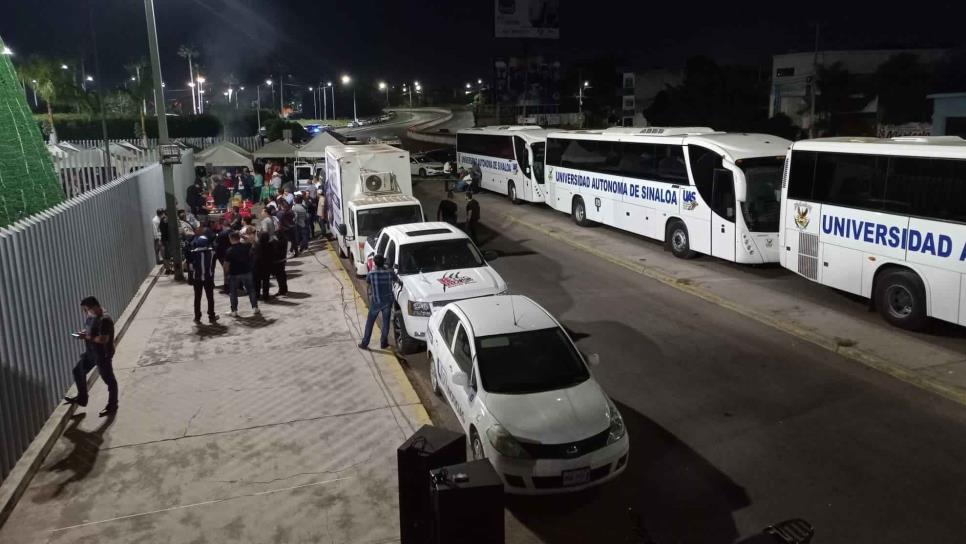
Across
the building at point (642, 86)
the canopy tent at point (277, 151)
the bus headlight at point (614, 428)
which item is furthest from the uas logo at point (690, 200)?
the building at point (642, 86)

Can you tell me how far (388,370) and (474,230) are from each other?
A: 10.3 metres

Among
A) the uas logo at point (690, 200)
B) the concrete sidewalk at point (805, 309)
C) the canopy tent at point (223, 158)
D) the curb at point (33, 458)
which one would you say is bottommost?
the curb at point (33, 458)

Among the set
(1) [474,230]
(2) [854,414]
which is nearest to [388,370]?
(2) [854,414]

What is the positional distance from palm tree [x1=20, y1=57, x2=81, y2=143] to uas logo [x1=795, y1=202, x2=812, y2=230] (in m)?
59.7

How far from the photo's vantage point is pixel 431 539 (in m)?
5.50

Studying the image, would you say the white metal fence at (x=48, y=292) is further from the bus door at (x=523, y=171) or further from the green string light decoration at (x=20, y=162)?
the bus door at (x=523, y=171)

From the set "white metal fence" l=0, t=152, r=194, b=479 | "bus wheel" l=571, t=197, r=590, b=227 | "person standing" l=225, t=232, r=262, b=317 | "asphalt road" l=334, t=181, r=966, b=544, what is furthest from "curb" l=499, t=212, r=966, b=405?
"white metal fence" l=0, t=152, r=194, b=479

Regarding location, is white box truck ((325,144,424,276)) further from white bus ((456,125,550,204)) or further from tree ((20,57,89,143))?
tree ((20,57,89,143))

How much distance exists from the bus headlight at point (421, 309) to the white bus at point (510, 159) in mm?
17147

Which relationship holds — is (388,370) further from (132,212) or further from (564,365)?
(132,212)

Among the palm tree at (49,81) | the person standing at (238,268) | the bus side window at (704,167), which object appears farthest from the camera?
the palm tree at (49,81)

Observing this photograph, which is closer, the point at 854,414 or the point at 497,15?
the point at 854,414

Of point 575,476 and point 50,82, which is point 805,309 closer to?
point 575,476

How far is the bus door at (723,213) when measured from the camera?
1656cm
